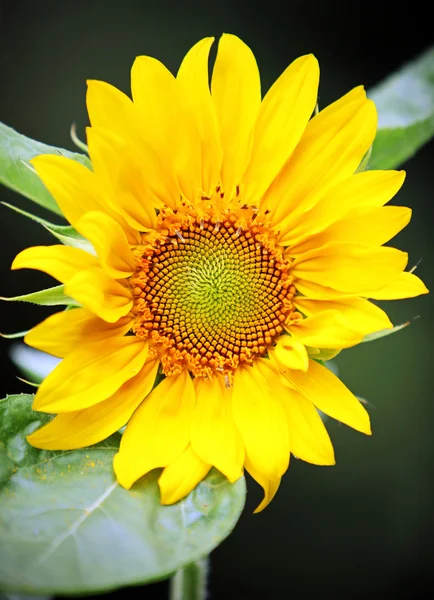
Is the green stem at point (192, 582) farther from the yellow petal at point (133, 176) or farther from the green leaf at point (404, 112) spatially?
the green leaf at point (404, 112)

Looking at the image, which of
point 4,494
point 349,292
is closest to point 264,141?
point 349,292

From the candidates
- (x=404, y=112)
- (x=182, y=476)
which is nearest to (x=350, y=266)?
(x=182, y=476)

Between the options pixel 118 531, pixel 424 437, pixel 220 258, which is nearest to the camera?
pixel 118 531

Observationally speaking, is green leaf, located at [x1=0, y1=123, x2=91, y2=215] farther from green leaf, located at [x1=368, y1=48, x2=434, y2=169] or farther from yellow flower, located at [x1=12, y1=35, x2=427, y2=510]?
green leaf, located at [x1=368, y1=48, x2=434, y2=169]

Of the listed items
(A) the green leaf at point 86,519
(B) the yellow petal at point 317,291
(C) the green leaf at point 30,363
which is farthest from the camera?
(C) the green leaf at point 30,363

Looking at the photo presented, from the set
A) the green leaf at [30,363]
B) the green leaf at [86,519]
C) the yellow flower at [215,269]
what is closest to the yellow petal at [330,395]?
the yellow flower at [215,269]

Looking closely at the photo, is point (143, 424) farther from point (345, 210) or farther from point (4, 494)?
point (345, 210)
